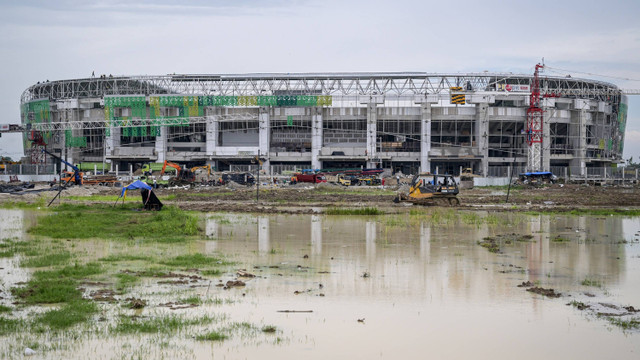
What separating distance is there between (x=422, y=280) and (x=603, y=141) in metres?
94.8

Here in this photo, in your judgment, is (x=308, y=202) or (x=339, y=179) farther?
(x=339, y=179)

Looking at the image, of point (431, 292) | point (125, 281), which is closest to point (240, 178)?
point (125, 281)

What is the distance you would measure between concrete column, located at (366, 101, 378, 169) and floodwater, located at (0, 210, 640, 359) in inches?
2582

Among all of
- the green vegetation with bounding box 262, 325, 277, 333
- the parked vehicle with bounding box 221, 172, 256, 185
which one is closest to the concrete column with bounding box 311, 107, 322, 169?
the parked vehicle with bounding box 221, 172, 256, 185

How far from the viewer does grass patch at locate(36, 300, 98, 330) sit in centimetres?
996

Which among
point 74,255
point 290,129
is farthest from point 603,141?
point 74,255

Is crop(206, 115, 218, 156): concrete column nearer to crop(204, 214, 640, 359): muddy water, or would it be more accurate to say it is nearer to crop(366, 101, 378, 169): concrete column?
crop(366, 101, 378, 169): concrete column

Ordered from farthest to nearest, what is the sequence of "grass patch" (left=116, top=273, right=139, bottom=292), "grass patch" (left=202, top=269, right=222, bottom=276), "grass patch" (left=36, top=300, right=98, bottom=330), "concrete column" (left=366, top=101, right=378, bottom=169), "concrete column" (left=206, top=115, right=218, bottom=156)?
"concrete column" (left=206, top=115, right=218, bottom=156) → "concrete column" (left=366, top=101, right=378, bottom=169) → "grass patch" (left=202, top=269, right=222, bottom=276) → "grass patch" (left=116, top=273, right=139, bottom=292) → "grass patch" (left=36, top=300, right=98, bottom=330)

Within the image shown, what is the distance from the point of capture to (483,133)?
88.3 meters

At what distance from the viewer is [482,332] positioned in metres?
10.4

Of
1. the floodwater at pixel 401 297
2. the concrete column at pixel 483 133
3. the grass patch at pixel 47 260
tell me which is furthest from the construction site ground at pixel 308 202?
the concrete column at pixel 483 133

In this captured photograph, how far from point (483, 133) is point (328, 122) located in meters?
23.5

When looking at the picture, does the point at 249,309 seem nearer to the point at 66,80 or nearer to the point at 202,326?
the point at 202,326

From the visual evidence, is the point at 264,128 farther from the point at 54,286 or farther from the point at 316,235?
the point at 54,286
